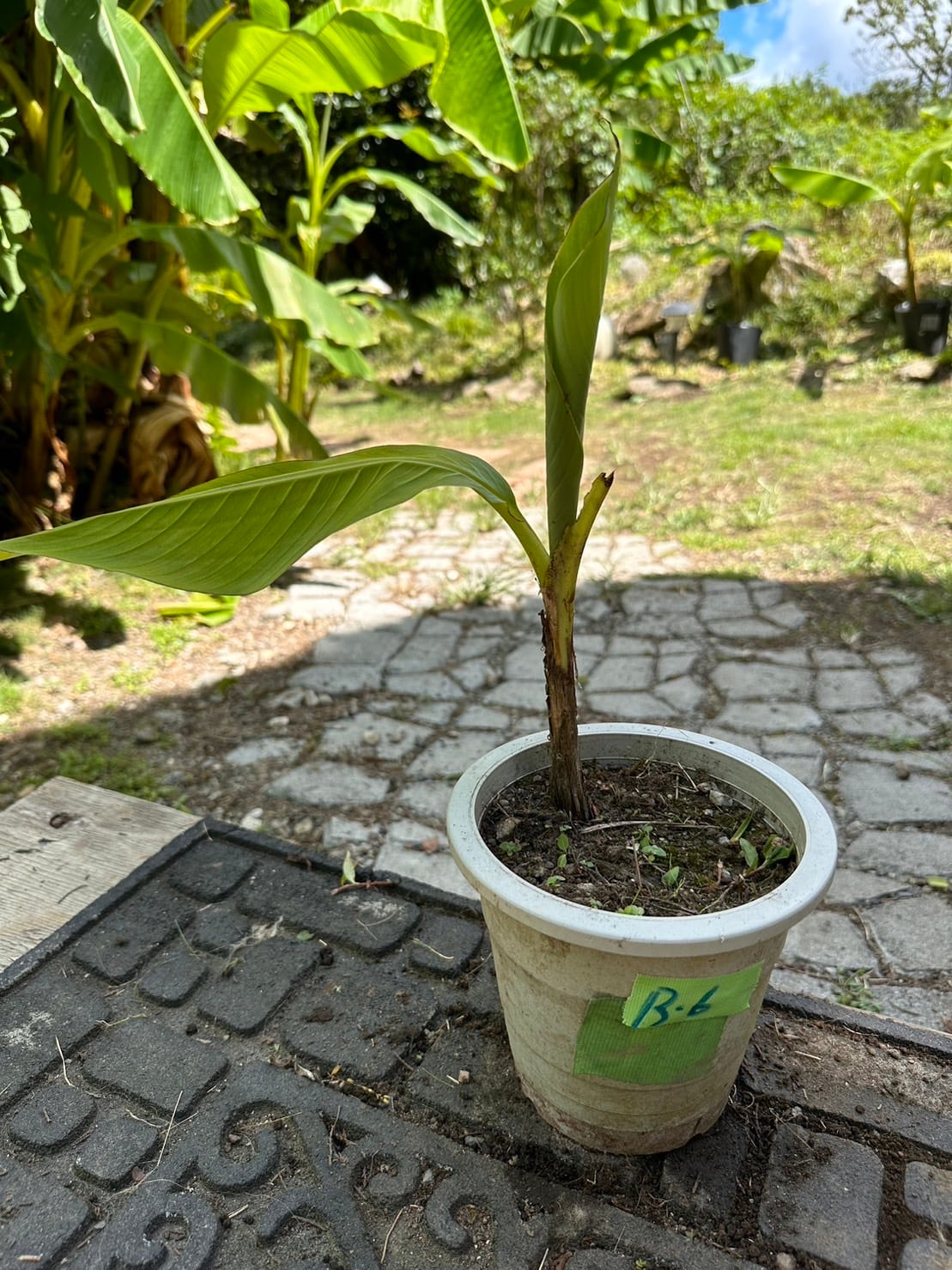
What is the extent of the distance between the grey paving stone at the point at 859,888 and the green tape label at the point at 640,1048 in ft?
2.99

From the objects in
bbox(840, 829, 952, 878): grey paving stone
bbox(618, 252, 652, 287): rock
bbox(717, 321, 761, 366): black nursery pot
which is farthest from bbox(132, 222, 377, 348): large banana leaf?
bbox(618, 252, 652, 287): rock

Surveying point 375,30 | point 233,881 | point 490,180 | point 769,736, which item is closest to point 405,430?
point 490,180

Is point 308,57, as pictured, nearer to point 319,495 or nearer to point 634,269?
point 319,495

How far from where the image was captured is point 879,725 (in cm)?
274

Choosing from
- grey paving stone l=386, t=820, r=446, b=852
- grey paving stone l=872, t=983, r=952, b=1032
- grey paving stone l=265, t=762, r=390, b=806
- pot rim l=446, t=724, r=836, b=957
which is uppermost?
pot rim l=446, t=724, r=836, b=957

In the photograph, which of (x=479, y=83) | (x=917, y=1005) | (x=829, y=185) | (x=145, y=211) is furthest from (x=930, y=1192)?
(x=829, y=185)

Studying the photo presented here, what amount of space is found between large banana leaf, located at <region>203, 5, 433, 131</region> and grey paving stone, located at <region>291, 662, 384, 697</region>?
1.87m

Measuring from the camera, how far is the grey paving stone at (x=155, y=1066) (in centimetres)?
150

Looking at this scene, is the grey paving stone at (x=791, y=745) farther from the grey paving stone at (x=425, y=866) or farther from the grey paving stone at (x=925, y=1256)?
the grey paving stone at (x=925, y=1256)

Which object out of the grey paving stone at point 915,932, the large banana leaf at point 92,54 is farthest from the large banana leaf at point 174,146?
the grey paving stone at point 915,932

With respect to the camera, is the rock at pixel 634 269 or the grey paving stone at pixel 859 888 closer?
the grey paving stone at pixel 859 888

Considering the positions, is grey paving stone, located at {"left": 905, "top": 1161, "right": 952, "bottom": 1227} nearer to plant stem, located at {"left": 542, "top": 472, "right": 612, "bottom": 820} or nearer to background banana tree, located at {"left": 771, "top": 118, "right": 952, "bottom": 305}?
plant stem, located at {"left": 542, "top": 472, "right": 612, "bottom": 820}

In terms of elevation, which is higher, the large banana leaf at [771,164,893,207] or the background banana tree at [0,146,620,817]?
the large banana leaf at [771,164,893,207]

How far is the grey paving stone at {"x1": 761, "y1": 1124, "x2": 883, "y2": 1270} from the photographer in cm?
126
